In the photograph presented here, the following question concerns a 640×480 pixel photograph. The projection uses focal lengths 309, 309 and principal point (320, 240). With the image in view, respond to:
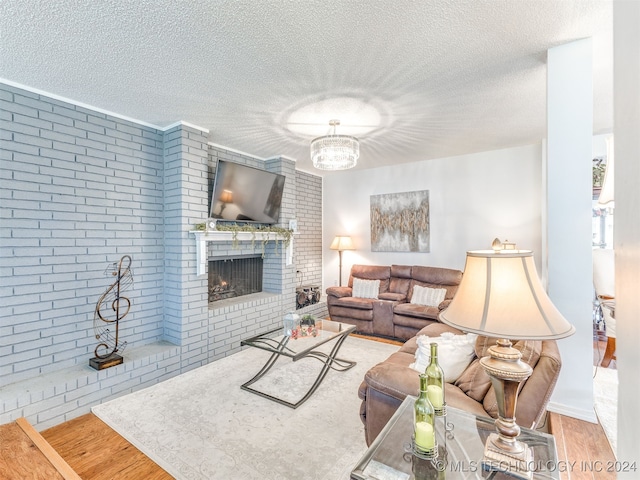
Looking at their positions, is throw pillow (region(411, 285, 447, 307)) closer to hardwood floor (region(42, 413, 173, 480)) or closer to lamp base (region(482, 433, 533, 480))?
lamp base (region(482, 433, 533, 480))

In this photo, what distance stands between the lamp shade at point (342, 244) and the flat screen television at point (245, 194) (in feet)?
4.42

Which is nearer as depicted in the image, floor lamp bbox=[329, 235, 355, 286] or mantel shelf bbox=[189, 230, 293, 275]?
mantel shelf bbox=[189, 230, 293, 275]

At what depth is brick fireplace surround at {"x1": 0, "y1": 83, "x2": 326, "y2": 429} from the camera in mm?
2414

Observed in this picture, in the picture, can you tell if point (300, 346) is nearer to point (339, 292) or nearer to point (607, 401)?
point (339, 292)

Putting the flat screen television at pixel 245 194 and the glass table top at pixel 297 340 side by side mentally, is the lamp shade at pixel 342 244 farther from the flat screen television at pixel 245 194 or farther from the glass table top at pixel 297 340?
the glass table top at pixel 297 340

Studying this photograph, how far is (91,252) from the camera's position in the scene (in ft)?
9.35

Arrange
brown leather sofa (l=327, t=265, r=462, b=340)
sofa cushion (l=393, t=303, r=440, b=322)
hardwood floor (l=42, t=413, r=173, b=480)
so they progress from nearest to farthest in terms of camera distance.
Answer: hardwood floor (l=42, t=413, r=173, b=480) → sofa cushion (l=393, t=303, r=440, b=322) → brown leather sofa (l=327, t=265, r=462, b=340)

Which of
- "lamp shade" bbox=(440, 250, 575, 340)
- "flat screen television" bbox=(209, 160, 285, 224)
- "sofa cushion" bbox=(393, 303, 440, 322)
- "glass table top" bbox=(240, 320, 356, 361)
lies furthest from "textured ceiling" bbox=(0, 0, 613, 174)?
"sofa cushion" bbox=(393, 303, 440, 322)

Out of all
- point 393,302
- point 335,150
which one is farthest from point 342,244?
point 335,150

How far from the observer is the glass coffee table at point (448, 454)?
1125mm

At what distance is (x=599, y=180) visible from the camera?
379 centimetres

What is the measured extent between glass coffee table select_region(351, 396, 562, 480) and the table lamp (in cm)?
6

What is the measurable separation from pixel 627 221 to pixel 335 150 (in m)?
2.46

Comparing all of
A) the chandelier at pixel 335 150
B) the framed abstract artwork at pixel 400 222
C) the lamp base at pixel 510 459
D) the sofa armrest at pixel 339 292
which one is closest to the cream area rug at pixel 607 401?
the lamp base at pixel 510 459
